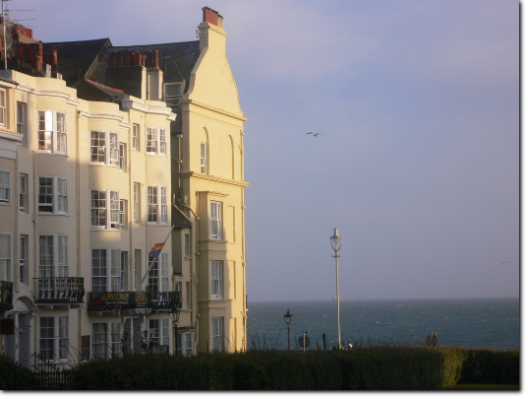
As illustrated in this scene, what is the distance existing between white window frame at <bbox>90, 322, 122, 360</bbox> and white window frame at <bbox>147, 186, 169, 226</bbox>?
21.3ft

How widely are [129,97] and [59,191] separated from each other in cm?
805

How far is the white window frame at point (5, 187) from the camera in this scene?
39.8 meters

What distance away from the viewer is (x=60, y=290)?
4294 cm

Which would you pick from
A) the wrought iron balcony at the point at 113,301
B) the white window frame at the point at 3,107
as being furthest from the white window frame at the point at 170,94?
the white window frame at the point at 3,107

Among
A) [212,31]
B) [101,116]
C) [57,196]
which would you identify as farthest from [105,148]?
[212,31]

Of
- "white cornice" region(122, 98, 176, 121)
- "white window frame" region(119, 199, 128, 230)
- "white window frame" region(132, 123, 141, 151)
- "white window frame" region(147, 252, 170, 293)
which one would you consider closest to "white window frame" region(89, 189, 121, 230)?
"white window frame" region(119, 199, 128, 230)

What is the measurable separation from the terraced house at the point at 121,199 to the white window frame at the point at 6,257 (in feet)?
0.15

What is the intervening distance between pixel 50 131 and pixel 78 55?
16.2 meters

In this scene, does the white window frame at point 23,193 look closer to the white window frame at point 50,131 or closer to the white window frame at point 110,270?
the white window frame at point 50,131

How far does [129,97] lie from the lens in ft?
163

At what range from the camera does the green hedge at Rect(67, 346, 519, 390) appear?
24.6 metres

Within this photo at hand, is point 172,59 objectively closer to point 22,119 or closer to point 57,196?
point 57,196

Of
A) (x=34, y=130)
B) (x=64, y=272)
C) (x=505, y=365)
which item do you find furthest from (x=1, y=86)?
(x=505, y=365)
